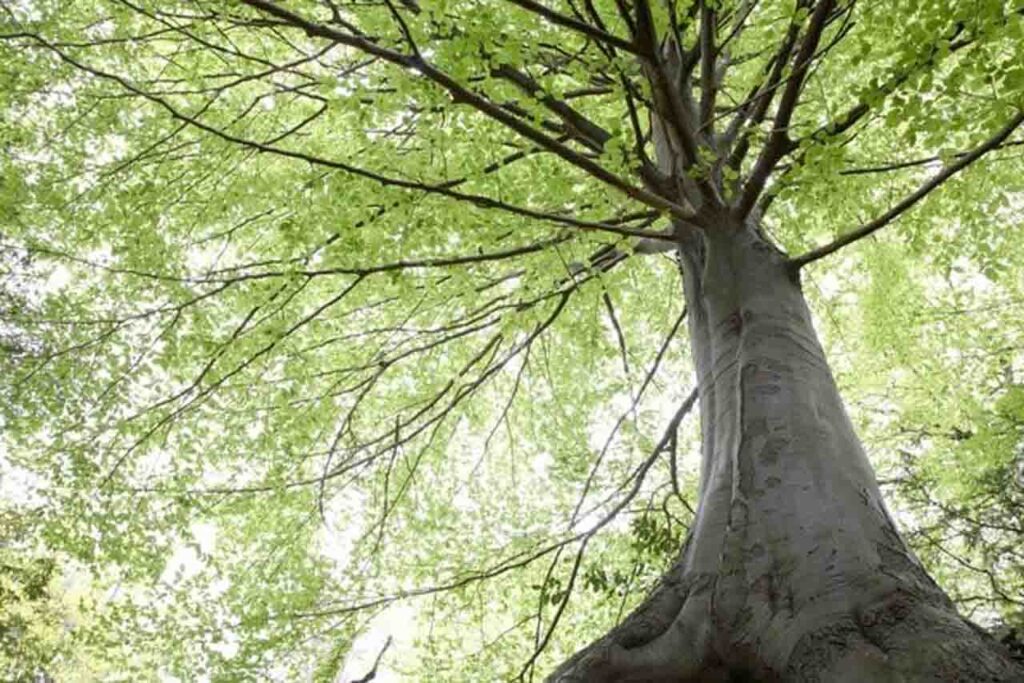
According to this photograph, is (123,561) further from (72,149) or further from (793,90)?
(793,90)

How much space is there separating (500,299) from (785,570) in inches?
121

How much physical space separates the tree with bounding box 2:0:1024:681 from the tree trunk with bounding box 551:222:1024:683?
11mm

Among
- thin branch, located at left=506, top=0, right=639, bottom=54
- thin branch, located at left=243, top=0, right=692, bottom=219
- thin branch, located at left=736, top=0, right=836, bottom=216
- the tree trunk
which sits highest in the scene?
thin branch, located at left=736, top=0, right=836, bottom=216

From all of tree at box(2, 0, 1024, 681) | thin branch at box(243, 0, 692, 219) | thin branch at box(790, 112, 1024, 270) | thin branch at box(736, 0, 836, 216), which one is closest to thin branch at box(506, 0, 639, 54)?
tree at box(2, 0, 1024, 681)

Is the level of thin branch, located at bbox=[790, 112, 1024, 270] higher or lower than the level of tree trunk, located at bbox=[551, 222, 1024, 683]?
higher

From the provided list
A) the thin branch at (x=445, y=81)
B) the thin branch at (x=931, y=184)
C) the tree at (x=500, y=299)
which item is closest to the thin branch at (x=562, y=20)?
the tree at (x=500, y=299)

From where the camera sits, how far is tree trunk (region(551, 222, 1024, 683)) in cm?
171

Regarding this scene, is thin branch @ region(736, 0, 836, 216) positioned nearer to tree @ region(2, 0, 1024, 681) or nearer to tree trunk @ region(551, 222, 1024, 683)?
tree @ region(2, 0, 1024, 681)

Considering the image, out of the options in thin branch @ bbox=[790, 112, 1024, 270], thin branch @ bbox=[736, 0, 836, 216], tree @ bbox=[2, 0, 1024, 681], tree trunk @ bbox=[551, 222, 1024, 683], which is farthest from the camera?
thin branch @ bbox=[790, 112, 1024, 270]

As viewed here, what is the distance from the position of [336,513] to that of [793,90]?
4011 millimetres

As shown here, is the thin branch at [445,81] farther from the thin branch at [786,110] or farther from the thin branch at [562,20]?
the thin branch at [786,110]

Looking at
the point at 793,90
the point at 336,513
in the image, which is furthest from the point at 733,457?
the point at 336,513

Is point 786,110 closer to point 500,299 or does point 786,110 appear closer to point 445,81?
point 445,81

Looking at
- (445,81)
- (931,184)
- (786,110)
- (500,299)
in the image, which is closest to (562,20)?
(445,81)
